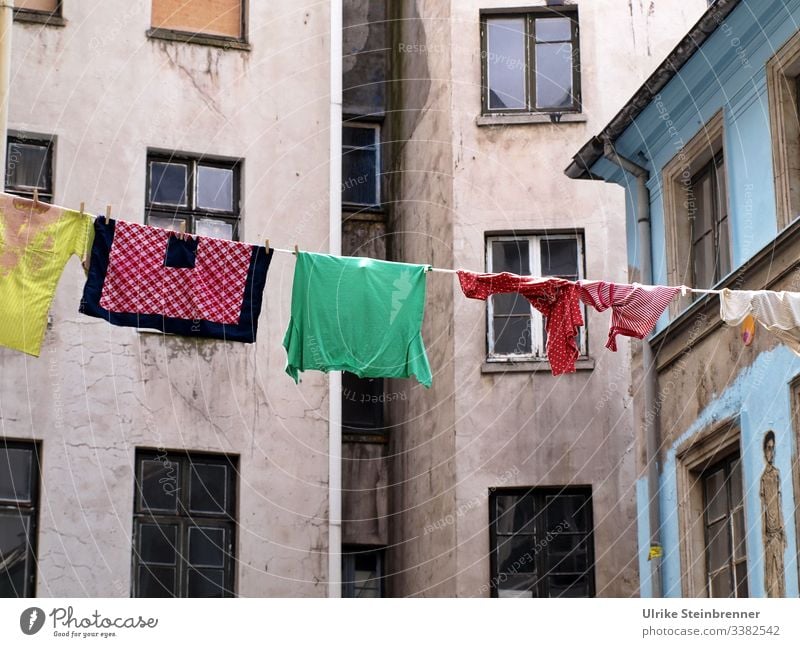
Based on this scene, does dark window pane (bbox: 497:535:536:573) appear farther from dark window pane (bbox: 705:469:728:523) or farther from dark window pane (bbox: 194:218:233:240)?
dark window pane (bbox: 194:218:233:240)

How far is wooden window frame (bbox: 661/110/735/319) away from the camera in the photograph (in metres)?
21.1

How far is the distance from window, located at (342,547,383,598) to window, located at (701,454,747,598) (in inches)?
278

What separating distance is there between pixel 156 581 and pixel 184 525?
82cm

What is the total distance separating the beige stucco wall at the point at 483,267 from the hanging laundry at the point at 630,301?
7.29m

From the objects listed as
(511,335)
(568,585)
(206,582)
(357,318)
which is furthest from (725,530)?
(206,582)

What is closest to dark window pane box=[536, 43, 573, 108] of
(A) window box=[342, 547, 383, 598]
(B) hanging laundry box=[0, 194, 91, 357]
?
(A) window box=[342, 547, 383, 598]

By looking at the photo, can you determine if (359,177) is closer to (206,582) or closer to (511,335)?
(511,335)

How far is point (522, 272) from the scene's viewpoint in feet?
84.4

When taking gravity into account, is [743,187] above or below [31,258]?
above

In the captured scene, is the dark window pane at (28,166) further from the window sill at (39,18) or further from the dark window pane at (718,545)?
the dark window pane at (718,545)

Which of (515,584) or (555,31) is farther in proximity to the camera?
(555,31)

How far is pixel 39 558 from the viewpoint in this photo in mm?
22891

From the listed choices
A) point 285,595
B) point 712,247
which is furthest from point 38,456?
point 712,247

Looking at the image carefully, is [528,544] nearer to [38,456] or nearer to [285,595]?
[285,595]
